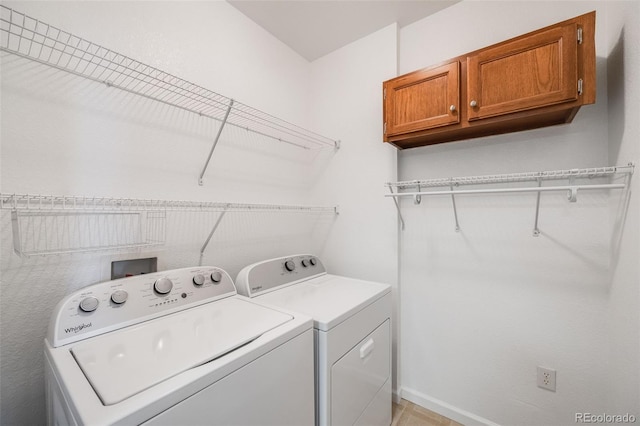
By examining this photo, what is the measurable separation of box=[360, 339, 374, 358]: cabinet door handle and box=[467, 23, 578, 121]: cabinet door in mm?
1301

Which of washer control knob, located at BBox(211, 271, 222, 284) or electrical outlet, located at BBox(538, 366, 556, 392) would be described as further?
electrical outlet, located at BBox(538, 366, 556, 392)

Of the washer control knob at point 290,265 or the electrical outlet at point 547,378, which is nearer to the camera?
the electrical outlet at point 547,378

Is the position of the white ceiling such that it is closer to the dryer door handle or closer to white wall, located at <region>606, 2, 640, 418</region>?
white wall, located at <region>606, 2, 640, 418</region>

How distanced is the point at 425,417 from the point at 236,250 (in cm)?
169

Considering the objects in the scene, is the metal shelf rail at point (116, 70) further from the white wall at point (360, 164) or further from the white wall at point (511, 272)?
the white wall at point (511, 272)

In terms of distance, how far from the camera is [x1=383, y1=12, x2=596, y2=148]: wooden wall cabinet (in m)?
1.15

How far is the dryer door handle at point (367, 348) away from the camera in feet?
4.30

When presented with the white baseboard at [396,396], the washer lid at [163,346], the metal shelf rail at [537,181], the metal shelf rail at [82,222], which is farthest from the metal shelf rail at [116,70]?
the white baseboard at [396,396]

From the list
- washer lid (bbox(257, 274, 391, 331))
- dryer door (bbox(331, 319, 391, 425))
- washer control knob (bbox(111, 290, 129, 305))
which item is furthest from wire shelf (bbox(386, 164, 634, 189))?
washer control knob (bbox(111, 290, 129, 305))

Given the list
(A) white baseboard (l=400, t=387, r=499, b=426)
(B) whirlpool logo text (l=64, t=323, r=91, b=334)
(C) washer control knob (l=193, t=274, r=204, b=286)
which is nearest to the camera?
(B) whirlpool logo text (l=64, t=323, r=91, b=334)

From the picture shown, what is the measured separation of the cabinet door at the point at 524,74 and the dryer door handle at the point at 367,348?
1.30m

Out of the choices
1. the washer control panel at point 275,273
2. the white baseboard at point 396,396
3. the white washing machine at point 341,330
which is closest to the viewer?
the white washing machine at point 341,330

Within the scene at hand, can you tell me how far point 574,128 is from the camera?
1.40 metres

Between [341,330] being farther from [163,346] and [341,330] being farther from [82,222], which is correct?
[82,222]
